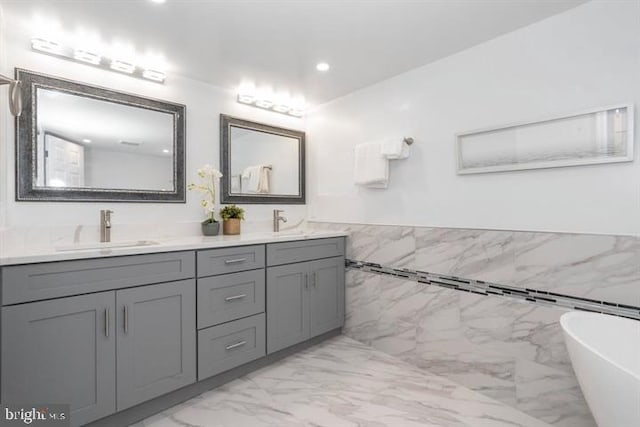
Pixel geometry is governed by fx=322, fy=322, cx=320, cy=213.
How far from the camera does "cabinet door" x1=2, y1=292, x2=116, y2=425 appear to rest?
1.39 metres

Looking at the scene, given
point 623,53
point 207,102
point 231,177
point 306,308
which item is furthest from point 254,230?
point 623,53

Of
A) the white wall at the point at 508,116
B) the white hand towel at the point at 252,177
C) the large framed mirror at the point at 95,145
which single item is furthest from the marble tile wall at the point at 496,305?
the large framed mirror at the point at 95,145

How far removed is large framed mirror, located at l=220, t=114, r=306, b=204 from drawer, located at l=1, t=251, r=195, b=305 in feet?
3.15

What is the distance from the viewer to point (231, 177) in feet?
9.11

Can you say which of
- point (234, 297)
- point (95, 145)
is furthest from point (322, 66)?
point (234, 297)

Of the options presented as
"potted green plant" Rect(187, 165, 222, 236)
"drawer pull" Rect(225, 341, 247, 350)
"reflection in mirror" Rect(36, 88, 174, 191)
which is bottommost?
"drawer pull" Rect(225, 341, 247, 350)

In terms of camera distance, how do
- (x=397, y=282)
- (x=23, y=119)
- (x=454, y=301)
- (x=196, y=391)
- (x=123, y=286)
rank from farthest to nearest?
(x=397, y=282), (x=454, y=301), (x=196, y=391), (x=23, y=119), (x=123, y=286)

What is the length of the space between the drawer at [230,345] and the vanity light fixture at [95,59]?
5.93 ft

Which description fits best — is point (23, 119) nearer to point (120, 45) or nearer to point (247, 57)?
point (120, 45)

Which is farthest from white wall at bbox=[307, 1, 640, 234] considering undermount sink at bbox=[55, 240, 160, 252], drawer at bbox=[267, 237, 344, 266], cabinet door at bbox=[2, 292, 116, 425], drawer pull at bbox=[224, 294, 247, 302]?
cabinet door at bbox=[2, 292, 116, 425]

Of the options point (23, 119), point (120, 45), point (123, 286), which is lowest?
point (123, 286)

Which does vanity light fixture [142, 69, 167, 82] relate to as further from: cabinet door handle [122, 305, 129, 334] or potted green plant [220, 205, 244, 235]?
cabinet door handle [122, 305, 129, 334]

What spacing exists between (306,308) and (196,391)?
94 centimetres

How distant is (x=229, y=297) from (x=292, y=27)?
171 cm
